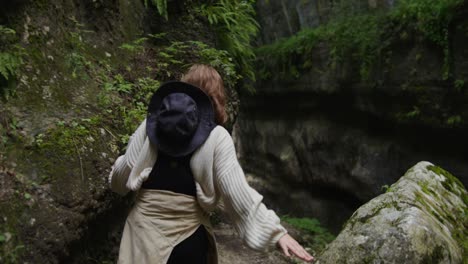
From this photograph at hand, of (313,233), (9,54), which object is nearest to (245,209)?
(9,54)

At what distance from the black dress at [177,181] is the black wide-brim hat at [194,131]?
6 centimetres

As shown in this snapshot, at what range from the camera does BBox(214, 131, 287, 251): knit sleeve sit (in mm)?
2051

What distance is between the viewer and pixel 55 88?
3.67m

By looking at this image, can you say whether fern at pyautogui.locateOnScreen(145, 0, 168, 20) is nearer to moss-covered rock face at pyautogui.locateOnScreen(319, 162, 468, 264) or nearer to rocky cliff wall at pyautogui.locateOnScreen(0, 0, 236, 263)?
rocky cliff wall at pyautogui.locateOnScreen(0, 0, 236, 263)

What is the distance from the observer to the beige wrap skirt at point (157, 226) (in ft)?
7.11

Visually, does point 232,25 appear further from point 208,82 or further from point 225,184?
point 225,184

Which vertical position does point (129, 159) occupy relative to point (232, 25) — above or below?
below

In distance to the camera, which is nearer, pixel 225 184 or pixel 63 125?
pixel 225 184

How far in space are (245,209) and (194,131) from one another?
49cm

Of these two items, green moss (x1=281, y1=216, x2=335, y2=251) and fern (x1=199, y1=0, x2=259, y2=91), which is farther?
green moss (x1=281, y1=216, x2=335, y2=251)

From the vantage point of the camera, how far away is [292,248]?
6.51 ft

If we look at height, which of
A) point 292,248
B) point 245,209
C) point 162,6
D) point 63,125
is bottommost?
point 292,248

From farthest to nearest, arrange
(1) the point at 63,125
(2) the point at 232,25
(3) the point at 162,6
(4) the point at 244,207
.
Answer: (2) the point at 232,25, (3) the point at 162,6, (1) the point at 63,125, (4) the point at 244,207

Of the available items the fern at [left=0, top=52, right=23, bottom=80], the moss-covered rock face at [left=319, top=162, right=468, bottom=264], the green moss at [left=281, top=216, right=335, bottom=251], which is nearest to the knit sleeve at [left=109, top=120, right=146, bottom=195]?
the fern at [left=0, top=52, right=23, bottom=80]
